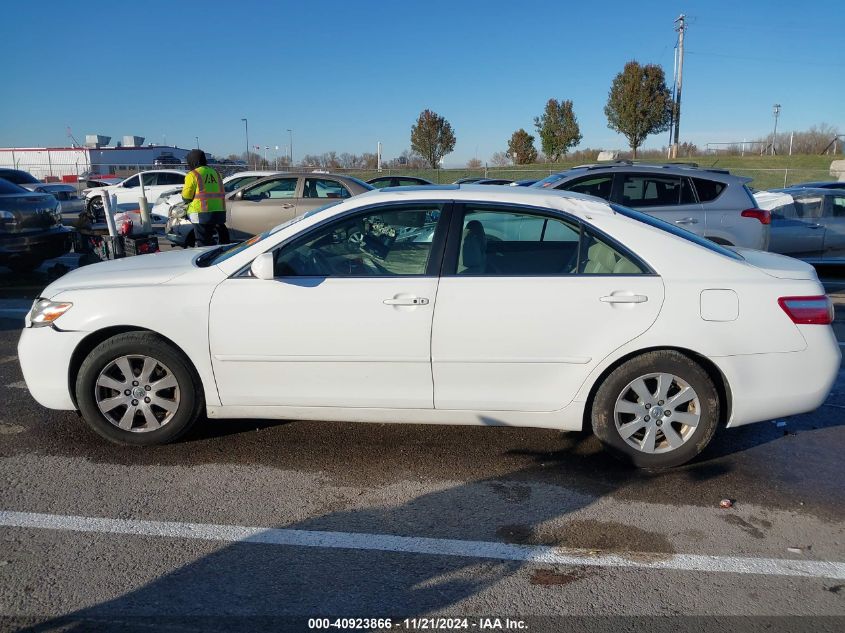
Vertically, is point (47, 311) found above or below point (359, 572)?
above

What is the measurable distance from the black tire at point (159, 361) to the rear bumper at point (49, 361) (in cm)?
10

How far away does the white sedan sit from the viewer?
3914mm

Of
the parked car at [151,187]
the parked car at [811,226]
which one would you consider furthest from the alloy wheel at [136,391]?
the parked car at [151,187]

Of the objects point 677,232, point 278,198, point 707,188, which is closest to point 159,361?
point 677,232

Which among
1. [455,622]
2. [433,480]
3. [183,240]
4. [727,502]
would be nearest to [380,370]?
[433,480]

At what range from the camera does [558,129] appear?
48.5 metres

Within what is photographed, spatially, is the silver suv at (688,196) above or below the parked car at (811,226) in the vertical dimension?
above

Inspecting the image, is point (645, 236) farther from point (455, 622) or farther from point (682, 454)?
point (455, 622)

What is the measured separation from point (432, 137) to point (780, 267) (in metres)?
48.3

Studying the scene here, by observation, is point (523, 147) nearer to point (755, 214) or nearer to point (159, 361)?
point (755, 214)

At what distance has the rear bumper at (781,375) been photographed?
12.8 ft

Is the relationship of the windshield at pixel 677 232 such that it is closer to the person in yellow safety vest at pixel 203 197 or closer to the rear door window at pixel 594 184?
the rear door window at pixel 594 184

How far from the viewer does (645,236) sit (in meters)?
4.05

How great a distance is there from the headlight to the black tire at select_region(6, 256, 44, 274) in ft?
20.6
